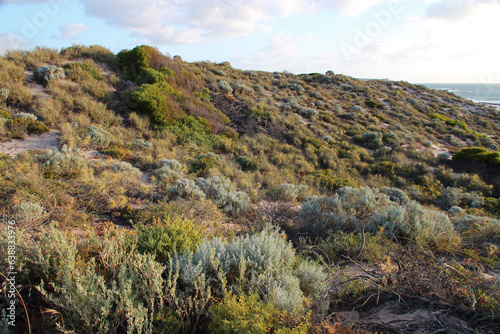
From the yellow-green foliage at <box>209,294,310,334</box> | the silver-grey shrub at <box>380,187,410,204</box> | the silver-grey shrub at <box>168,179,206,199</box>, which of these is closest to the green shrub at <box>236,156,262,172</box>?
the silver-grey shrub at <box>168,179,206,199</box>

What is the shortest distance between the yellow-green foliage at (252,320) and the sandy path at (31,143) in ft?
23.9

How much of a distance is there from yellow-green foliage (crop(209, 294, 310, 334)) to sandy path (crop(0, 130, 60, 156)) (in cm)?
727

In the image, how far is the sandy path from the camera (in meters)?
6.42

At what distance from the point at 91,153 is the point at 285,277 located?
7094 millimetres

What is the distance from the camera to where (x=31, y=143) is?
6973 millimetres

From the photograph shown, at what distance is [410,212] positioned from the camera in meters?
4.89

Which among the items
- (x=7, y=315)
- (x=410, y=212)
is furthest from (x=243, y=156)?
(x=7, y=315)

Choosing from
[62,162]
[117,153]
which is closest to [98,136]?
[117,153]

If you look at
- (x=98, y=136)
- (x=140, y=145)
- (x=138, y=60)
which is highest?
(x=138, y=60)

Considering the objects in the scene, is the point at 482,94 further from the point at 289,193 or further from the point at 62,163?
the point at 62,163

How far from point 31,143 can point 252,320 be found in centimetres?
826

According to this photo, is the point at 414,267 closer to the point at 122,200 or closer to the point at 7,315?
the point at 7,315

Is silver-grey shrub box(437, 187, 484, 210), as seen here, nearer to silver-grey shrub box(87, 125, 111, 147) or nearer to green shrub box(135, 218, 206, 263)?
green shrub box(135, 218, 206, 263)

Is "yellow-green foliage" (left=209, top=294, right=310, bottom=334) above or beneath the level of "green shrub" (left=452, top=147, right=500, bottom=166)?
beneath
